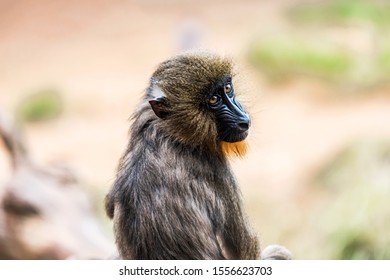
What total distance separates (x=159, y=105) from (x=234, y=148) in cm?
39

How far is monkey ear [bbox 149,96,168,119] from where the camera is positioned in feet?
10.5

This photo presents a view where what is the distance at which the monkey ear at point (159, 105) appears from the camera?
3205 mm

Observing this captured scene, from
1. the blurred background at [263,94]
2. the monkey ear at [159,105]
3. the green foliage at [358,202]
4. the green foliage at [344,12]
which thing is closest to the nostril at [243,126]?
the monkey ear at [159,105]

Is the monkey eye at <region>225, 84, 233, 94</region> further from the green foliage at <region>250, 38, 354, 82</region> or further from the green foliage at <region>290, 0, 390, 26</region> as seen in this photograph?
the green foliage at <region>290, 0, 390, 26</region>

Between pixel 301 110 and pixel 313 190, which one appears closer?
pixel 313 190

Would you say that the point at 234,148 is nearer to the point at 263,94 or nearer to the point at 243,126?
the point at 243,126

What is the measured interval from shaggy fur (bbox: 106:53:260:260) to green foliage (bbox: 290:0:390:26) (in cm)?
589

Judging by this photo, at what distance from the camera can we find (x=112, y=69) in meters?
9.95

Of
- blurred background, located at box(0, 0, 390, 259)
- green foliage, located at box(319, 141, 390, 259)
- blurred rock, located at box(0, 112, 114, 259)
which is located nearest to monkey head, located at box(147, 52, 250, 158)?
blurred rock, located at box(0, 112, 114, 259)

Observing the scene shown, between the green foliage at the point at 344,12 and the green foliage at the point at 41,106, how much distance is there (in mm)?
2916

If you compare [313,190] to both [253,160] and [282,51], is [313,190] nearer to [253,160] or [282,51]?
[253,160]

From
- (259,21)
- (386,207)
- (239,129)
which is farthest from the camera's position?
(259,21)

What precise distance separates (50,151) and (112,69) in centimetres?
165
